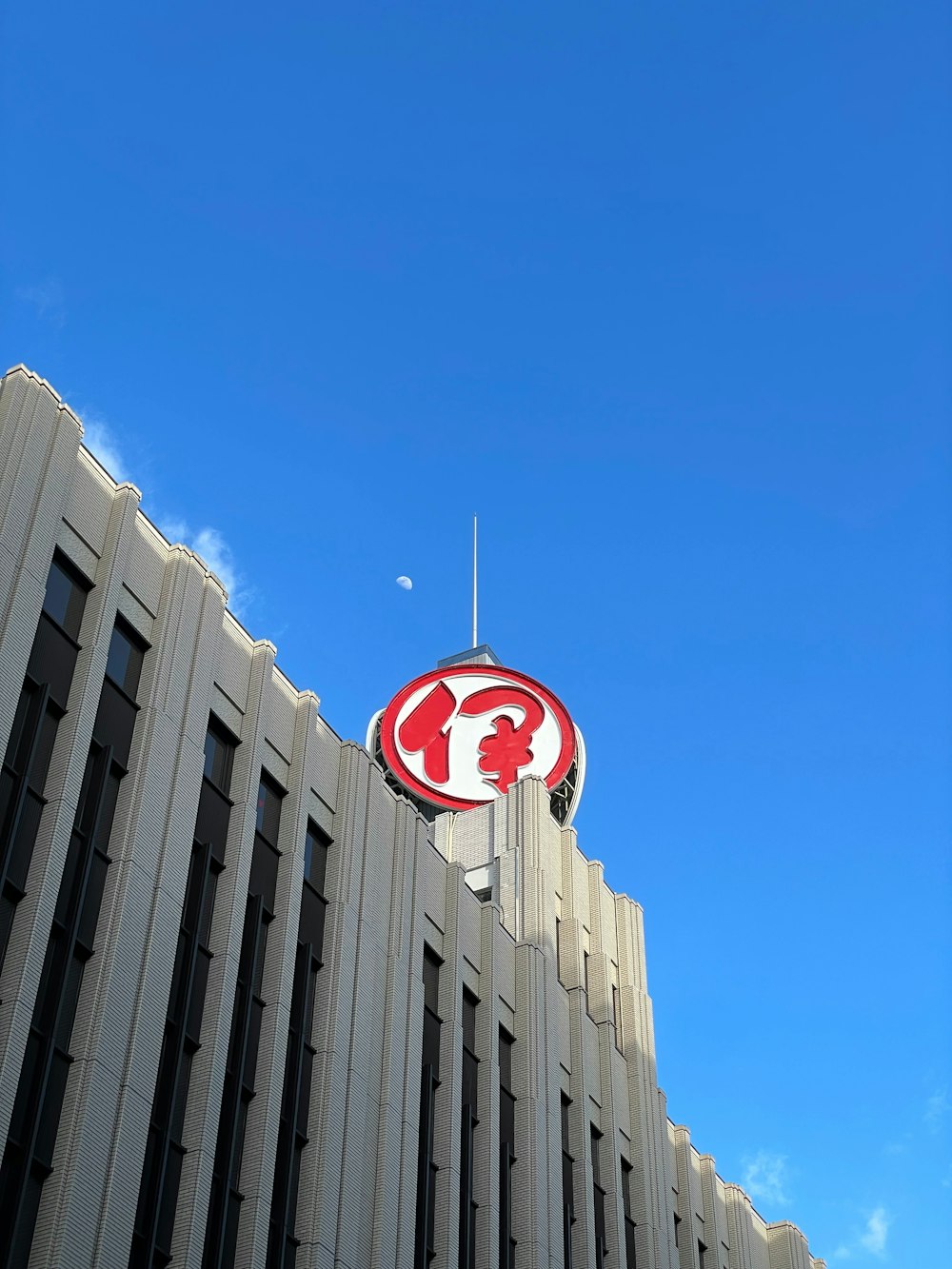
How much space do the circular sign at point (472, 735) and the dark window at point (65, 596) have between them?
29.6m

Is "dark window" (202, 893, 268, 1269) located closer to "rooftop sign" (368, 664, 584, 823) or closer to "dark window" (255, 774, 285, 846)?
"dark window" (255, 774, 285, 846)

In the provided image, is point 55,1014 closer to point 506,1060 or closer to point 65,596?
point 65,596

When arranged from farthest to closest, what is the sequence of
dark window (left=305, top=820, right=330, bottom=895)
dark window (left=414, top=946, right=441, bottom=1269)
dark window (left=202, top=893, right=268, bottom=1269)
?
1. dark window (left=305, top=820, right=330, bottom=895)
2. dark window (left=414, top=946, right=441, bottom=1269)
3. dark window (left=202, top=893, right=268, bottom=1269)

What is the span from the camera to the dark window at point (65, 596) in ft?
126

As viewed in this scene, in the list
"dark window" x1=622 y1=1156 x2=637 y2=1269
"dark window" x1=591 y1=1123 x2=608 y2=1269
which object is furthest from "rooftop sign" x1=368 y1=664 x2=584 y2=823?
"dark window" x1=622 y1=1156 x2=637 y2=1269

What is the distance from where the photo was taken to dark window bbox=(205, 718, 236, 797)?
140ft

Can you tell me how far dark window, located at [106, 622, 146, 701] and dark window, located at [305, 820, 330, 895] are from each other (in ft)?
24.4

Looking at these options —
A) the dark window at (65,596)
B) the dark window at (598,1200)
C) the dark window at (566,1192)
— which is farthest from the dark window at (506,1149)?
the dark window at (65,596)

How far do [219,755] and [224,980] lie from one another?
665 centimetres

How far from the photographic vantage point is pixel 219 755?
43.3m

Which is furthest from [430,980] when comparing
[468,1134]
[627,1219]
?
[627,1219]

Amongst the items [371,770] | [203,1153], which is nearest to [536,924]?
[371,770]

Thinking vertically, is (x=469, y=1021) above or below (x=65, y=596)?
below

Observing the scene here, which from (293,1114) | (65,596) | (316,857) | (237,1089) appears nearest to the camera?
(237,1089)
